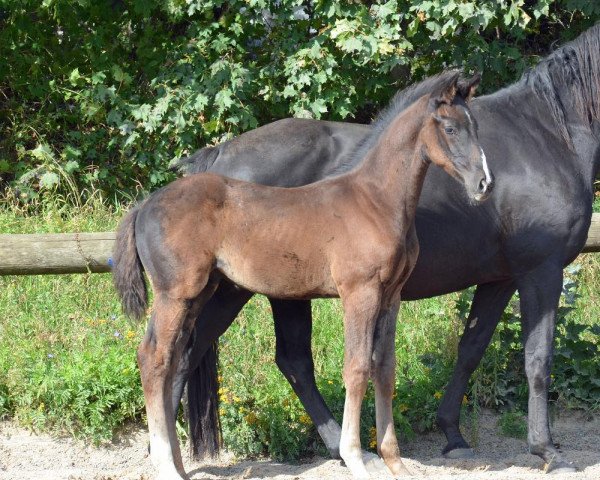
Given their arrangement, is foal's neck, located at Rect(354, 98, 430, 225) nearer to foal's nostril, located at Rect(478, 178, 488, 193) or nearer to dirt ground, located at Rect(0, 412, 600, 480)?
foal's nostril, located at Rect(478, 178, 488, 193)

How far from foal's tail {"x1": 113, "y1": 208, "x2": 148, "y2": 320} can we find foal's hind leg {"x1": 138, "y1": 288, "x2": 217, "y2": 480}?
0.13 m

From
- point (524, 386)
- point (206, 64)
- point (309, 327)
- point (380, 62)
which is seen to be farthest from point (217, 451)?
point (206, 64)

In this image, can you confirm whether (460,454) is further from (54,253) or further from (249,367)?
(54,253)

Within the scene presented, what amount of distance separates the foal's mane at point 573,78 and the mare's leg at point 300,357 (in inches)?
67.6

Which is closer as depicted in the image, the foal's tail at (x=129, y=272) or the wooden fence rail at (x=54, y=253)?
the foal's tail at (x=129, y=272)

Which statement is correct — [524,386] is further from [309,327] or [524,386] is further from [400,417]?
[309,327]

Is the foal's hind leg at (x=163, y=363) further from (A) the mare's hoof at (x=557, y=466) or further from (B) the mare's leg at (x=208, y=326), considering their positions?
(A) the mare's hoof at (x=557, y=466)

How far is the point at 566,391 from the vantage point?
6.14 meters

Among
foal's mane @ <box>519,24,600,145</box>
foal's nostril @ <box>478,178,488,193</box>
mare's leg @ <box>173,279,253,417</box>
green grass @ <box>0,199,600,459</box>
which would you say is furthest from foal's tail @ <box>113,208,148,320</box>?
foal's mane @ <box>519,24,600,145</box>

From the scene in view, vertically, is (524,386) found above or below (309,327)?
below

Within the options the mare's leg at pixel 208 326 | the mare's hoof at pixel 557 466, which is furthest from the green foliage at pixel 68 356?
the mare's hoof at pixel 557 466

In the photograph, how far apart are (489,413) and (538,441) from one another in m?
1.13

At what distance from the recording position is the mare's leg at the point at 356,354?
427 cm

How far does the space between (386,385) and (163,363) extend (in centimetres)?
104
